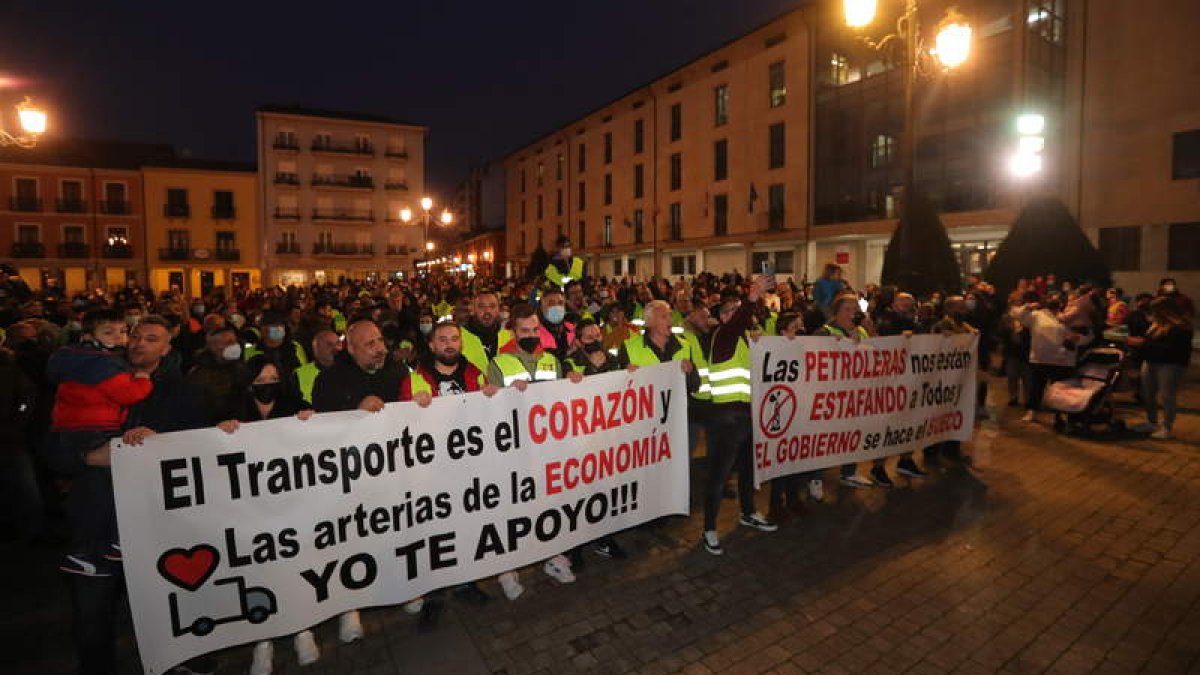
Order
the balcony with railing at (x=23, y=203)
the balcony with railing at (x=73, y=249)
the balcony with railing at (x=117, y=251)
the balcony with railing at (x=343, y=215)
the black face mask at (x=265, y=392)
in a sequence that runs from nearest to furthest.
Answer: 1. the black face mask at (x=265, y=392)
2. the balcony with railing at (x=23, y=203)
3. the balcony with railing at (x=73, y=249)
4. the balcony with railing at (x=117, y=251)
5. the balcony with railing at (x=343, y=215)

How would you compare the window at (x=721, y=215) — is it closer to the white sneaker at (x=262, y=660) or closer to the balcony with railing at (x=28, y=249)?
the white sneaker at (x=262, y=660)

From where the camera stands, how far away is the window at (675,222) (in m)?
40.4

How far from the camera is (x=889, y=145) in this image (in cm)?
2844

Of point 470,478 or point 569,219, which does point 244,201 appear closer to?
point 569,219

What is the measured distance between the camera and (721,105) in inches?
1458

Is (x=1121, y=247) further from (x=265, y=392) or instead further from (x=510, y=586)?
(x=265, y=392)

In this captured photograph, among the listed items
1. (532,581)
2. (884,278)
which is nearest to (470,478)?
(532,581)

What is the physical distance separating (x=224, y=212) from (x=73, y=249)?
10.6 meters

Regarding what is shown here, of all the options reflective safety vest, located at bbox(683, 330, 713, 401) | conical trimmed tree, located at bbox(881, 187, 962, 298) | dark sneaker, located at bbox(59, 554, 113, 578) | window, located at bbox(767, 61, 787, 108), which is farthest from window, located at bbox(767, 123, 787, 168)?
dark sneaker, located at bbox(59, 554, 113, 578)

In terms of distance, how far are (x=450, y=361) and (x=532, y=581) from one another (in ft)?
5.66

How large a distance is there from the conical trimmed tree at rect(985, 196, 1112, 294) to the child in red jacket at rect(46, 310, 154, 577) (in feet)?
66.1

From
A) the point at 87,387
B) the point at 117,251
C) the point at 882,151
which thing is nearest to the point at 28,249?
the point at 117,251

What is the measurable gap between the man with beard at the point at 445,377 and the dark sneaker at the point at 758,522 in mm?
2330

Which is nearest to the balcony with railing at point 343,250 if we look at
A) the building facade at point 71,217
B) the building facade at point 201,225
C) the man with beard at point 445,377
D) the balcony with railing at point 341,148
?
the building facade at point 201,225
